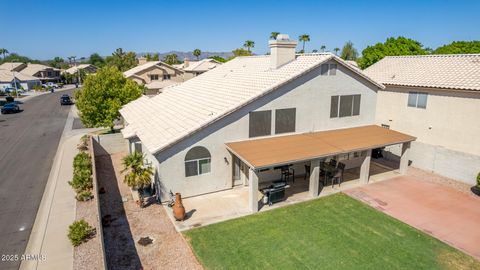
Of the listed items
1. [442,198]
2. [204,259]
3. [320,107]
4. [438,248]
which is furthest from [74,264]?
[442,198]

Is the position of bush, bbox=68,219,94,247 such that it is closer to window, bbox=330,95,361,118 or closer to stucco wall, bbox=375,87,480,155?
window, bbox=330,95,361,118

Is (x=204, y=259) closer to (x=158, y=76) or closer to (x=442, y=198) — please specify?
(x=442, y=198)

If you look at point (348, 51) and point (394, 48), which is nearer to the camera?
point (394, 48)

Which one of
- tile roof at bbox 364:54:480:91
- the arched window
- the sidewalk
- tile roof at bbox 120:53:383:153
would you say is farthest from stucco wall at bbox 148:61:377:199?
the sidewalk

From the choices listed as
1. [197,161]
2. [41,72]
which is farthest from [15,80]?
[197,161]

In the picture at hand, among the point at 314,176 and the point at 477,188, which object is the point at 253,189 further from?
the point at 477,188

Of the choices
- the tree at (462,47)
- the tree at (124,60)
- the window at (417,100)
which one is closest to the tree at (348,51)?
the tree at (462,47)
